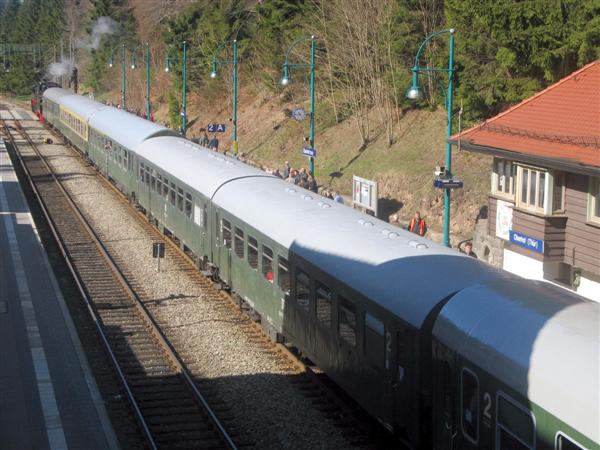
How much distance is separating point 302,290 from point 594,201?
19.6ft

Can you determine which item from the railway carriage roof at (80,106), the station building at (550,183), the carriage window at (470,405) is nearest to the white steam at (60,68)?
the railway carriage roof at (80,106)

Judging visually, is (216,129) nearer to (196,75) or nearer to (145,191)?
(145,191)

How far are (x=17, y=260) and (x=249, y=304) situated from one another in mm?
8574

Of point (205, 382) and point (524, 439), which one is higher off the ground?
point (524, 439)

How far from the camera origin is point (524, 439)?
797 cm

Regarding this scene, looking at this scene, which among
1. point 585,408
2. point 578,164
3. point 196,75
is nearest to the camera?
point 585,408

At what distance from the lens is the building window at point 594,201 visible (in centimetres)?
1666

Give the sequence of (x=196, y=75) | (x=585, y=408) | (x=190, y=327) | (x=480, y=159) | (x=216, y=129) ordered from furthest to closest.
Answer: (x=196, y=75), (x=216, y=129), (x=480, y=159), (x=190, y=327), (x=585, y=408)

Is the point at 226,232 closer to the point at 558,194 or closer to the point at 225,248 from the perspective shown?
the point at 225,248

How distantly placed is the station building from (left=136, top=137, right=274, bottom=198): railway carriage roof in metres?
A: 4.88

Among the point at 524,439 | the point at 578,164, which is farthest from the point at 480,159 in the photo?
the point at 524,439

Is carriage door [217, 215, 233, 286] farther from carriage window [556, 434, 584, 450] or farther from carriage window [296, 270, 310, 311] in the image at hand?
carriage window [556, 434, 584, 450]

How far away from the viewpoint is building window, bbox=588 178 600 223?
16656 millimetres

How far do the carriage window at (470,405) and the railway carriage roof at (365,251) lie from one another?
1067 millimetres
